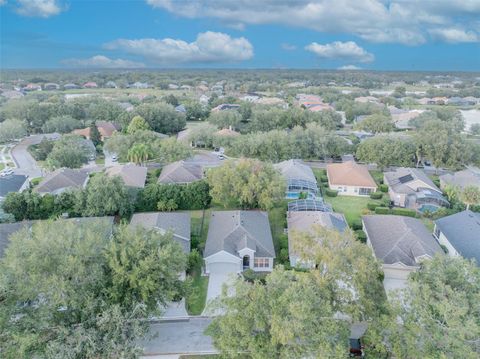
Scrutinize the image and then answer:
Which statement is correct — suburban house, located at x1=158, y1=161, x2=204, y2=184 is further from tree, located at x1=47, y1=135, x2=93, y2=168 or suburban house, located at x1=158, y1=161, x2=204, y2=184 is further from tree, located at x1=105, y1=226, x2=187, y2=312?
tree, located at x1=105, y1=226, x2=187, y2=312

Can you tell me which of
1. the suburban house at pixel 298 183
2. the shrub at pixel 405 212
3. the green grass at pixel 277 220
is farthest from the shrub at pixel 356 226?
the suburban house at pixel 298 183

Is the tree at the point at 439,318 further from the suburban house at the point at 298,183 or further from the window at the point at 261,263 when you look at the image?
the suburban house at the point at 298,183

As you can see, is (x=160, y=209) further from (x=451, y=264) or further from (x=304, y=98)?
(x=304, y=98)

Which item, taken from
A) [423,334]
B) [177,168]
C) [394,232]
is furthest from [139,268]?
[177,168]

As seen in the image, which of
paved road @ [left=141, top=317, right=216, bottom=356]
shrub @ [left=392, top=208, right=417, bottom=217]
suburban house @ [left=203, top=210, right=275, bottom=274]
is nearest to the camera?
paved road @ [left=141, top=317, right=216, bottom=356]

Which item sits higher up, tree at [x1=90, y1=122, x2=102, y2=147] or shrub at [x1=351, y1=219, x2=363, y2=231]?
tree at [x1=90, y1=122, x2=102, y2=147]

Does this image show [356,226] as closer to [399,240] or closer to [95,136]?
[399,240]

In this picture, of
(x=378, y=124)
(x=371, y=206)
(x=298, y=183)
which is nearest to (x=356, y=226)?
(x=371, y=206)

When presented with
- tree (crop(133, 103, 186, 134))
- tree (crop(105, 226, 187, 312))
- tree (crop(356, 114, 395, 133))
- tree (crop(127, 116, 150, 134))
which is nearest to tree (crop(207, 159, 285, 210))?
tree (crop(105, 226, 187, 312))
